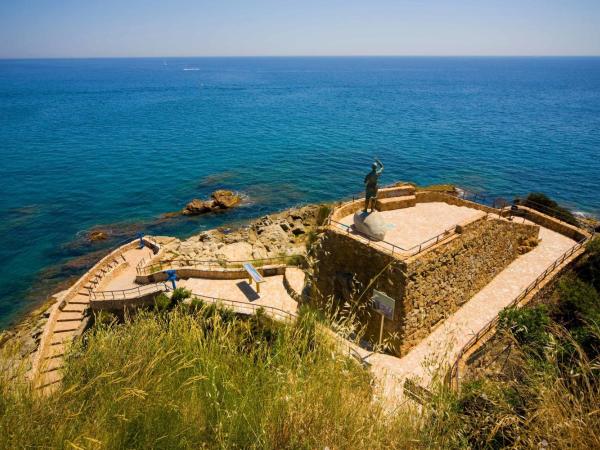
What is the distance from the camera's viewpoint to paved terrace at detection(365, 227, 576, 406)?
1254cm

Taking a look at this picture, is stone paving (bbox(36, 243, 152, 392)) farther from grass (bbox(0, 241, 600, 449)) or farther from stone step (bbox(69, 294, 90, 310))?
grass (bbox(0, 241, 600, 449))

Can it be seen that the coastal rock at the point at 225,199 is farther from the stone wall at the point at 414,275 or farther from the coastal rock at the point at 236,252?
the stone wall at the point at 414,275

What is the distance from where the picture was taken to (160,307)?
690 inches

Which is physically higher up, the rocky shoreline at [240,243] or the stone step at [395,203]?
the stone step at [395,203]

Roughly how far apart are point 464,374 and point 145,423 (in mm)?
10374

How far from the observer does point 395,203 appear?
17.8 meters

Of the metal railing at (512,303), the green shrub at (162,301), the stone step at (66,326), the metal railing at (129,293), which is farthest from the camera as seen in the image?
the stone step at (66,326)

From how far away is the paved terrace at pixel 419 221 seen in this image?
571 inches

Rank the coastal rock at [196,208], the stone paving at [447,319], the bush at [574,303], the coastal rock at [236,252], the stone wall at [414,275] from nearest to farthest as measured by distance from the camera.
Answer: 1. the stone wall at [414,275]
2. the bush at [574,303]
3. the stone paving at [447,319]
4. the coastal rock at [236,252]
5. the coastal rock at [196,208]

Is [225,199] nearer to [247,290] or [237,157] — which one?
[237,157]

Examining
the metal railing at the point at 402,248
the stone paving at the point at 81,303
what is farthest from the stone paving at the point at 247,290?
the metal railing at the point at 402,248

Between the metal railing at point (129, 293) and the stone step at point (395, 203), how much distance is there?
11.4 metres

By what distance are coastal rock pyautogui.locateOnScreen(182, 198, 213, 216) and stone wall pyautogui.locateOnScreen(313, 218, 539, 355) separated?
23123mm

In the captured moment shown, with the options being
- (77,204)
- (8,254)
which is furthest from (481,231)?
(77,204)
